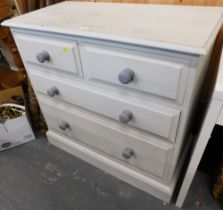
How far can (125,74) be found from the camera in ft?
2.23

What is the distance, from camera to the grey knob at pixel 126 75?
0.68 meters

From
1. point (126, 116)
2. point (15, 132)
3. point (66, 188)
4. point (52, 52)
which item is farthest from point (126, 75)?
point (15, 132)

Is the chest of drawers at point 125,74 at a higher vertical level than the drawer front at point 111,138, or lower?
higher

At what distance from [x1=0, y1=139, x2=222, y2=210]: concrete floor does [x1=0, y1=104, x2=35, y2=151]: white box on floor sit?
3.9 inches

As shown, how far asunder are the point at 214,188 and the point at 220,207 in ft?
0.31

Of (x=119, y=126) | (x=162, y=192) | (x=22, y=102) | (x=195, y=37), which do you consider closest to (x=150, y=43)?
(x=195, y=37)

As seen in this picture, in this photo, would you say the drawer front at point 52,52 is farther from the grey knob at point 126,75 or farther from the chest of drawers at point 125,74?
the grey knob at point 126,75

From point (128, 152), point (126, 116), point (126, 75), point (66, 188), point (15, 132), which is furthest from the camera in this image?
point (15, 132)

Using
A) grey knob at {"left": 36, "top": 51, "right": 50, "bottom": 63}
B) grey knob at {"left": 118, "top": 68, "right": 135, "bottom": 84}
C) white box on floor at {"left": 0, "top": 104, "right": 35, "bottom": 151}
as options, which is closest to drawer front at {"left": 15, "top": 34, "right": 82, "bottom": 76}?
grey knob at {"left": 36, "top": 51, "right": 50, "bottom": 63}

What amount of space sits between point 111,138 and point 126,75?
0.43 meters

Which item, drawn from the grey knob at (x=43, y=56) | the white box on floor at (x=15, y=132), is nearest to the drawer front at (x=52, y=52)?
the grey knob at (x=43, y=56)

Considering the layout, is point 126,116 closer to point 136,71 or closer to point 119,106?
point 119,106

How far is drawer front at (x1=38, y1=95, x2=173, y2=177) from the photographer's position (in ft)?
2.93

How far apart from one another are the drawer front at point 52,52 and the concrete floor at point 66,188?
68 centimetres
